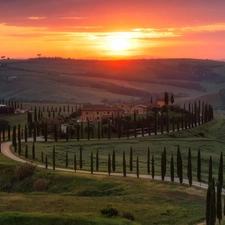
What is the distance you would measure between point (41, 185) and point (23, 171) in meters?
5.80

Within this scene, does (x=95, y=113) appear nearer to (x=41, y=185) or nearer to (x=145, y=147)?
(x=145, y=147)

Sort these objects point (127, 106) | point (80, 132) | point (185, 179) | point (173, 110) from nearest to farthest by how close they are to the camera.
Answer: point (185, 179) → point (80, 132) → point (173, 110) → point (127, 106)

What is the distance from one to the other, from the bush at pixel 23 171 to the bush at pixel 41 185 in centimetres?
357

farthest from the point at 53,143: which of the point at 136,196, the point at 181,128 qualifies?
the point at 136,196

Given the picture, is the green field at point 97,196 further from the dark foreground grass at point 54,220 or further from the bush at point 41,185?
the bush at point 41,185

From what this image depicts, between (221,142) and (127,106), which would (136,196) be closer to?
(221,142)

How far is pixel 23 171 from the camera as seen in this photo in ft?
235

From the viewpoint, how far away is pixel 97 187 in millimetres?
62719

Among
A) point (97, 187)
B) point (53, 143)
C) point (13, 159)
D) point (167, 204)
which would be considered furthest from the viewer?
point (53, 143)

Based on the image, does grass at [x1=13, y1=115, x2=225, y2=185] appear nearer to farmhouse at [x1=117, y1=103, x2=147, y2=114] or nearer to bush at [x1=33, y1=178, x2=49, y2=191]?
bush at [x1=33, y1=178, x2=49, y2=191]

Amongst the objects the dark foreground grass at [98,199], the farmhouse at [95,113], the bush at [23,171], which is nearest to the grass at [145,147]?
the bush at [23,171]

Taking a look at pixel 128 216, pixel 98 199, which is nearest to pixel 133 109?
pixel 98 199

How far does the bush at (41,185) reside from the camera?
6665cm

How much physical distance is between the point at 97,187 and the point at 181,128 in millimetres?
69700
